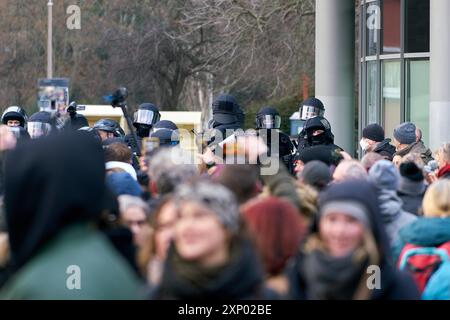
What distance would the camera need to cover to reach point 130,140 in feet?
43.2

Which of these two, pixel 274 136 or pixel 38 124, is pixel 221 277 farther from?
pixel 38 124

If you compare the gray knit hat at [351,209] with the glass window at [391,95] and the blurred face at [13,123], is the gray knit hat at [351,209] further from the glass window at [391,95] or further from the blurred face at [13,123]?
the glass window at [391,95]

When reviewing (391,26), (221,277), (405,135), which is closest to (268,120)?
(405,135)

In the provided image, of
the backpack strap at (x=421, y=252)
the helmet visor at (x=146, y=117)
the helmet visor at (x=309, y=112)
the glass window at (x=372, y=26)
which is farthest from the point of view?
the glass window at (x=372, y=26)

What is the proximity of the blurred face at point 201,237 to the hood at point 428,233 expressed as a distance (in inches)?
98.3

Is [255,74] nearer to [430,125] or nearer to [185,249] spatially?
[430,125]

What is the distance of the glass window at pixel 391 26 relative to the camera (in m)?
19.4

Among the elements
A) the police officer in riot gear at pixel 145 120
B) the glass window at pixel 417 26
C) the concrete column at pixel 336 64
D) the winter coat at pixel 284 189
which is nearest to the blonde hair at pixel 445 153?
the winter coat at pixel 284 189

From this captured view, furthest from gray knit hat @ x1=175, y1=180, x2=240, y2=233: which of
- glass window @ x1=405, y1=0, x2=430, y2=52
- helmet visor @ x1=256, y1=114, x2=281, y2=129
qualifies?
glass window @ x1=405, y1=0, x2=430, y2=52

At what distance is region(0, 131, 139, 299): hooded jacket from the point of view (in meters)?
3.71
